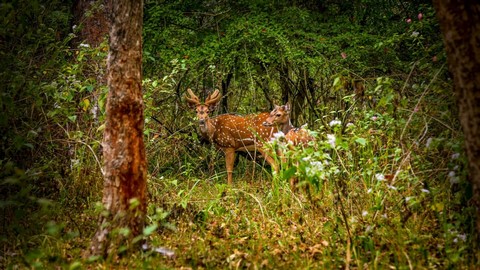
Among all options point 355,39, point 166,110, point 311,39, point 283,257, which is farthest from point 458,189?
point 166,110

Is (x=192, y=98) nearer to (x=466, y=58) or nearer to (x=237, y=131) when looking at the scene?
(x=237, y=131)

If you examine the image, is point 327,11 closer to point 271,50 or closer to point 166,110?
point 271,50

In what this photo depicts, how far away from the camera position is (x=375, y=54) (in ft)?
27.0

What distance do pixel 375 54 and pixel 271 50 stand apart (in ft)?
5.12

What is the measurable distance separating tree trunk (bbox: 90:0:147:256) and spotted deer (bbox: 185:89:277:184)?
471 centimetres

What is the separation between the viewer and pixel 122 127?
4.03m

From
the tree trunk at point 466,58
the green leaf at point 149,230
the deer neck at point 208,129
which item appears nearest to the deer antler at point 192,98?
the deer neck at point 208,129

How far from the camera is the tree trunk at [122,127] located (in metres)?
4.00

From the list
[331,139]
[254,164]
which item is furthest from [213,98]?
[331,139]

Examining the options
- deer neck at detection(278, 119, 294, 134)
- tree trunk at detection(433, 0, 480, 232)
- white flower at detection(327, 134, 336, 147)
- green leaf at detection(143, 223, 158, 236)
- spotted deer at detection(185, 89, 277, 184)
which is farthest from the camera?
spotted deer at detection(185, 89, 277, 184)

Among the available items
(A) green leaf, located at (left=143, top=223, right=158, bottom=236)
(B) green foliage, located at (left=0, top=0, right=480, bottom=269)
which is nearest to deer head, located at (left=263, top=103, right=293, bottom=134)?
(B) green foliage, located at (left=0, top=0, right=480, bottom=269)

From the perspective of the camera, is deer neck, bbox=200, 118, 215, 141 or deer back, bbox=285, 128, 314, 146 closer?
deer back, bbox=285, 128, 314, 146

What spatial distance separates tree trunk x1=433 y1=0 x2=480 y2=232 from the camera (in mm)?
3018

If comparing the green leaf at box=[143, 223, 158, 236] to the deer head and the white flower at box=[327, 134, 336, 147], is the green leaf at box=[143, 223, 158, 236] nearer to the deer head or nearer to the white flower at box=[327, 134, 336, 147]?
the white flower at box=[327, 134, 336, 147]
